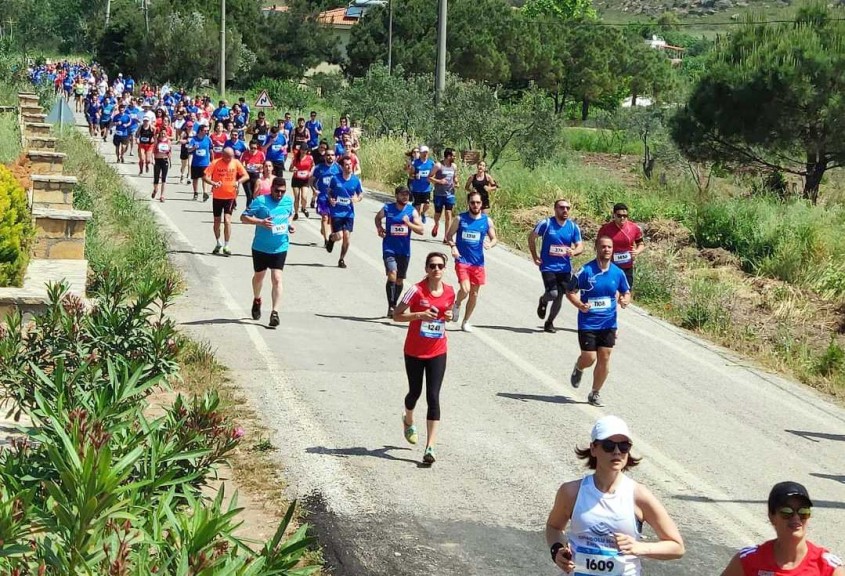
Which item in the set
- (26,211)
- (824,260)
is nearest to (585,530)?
(26,211)

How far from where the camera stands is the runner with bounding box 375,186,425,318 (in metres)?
15.6

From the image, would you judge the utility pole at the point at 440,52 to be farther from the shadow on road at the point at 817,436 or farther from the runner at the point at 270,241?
the shadow on road at the point at 817,436

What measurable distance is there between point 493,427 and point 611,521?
218 inches

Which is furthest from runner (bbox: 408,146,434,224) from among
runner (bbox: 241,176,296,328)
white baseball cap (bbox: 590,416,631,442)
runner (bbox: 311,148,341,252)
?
white baseball cap (bbox: 590,416,631,442)

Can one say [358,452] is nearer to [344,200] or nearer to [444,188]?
[344,200]

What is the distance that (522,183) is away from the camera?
92.1 feet

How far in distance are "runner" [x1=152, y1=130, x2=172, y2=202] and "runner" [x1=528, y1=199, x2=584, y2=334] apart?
1292 centimetres

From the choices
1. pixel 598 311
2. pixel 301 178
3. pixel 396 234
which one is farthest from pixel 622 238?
pixel 301 178

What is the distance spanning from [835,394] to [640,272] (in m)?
5.77

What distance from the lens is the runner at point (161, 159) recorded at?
2641cm

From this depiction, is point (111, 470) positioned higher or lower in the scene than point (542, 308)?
higher

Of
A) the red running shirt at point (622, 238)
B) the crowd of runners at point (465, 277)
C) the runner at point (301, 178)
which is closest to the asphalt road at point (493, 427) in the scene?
the crowd of runners at point (465, 277)

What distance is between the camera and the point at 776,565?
5383 millimetres

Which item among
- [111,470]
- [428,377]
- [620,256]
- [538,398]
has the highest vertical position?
[111,470]
